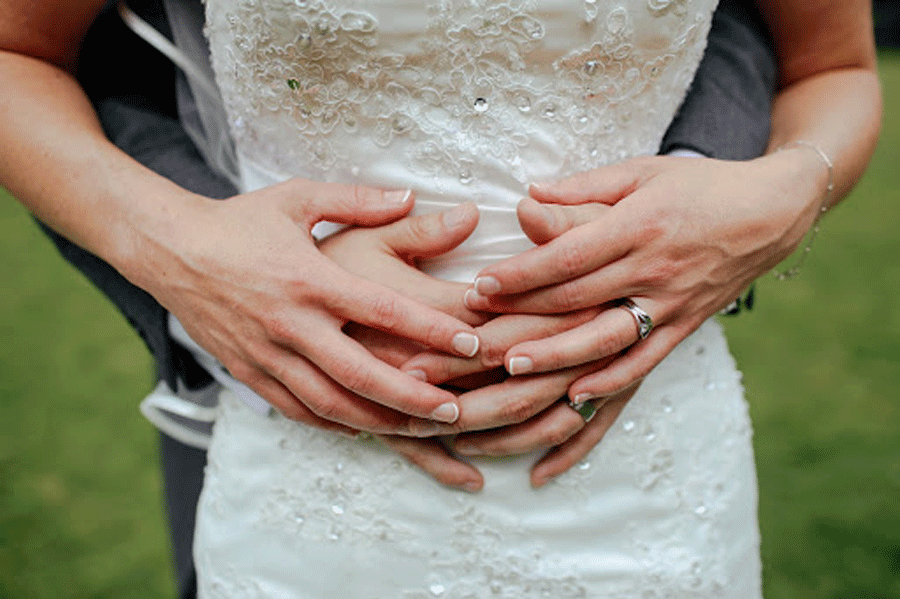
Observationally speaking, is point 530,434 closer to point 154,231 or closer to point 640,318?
point 640,318

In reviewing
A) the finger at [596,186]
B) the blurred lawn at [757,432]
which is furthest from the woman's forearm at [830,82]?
the blurred lawn at [757,432]

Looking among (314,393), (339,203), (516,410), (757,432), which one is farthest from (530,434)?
(757,432)

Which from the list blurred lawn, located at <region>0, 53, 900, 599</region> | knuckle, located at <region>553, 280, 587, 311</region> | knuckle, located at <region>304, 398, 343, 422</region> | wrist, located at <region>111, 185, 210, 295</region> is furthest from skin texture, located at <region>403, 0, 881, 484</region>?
blurred lawn, located at <region>0, 53, 900, 599</region>

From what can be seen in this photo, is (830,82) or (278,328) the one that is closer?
(278,328)

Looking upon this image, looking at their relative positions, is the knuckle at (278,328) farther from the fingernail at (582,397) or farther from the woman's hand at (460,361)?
the fingernail at (582,397)

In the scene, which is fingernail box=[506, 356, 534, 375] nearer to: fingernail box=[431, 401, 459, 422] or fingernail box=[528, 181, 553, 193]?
fingernail box=[431, 401, 459, 422]

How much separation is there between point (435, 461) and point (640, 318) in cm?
33

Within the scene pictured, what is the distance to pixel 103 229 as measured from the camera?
111 centimetres

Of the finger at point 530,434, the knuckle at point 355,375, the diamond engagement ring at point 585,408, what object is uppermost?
the knuckle at point 355,375

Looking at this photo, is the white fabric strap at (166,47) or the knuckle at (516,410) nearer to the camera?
the knuckle at (516,410)

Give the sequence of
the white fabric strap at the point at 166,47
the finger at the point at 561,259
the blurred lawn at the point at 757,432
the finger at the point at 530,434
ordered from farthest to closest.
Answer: the blurred lawn at the point at 757,432 < the white fabric strap at the point at 166,47 < the finger at the point at 530,434 < the finger at the point at 561,259

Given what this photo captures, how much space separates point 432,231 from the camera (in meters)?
1.02

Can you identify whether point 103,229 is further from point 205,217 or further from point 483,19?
point 483,19

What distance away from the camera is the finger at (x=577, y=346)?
971 millimetres
